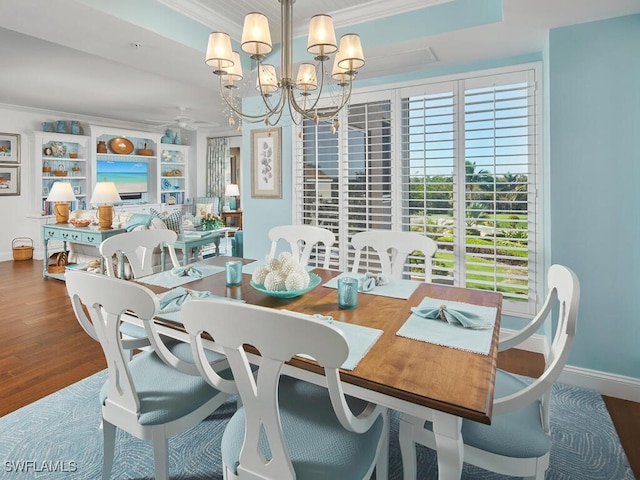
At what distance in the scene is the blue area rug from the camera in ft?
5.75

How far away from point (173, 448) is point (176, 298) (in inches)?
31.0

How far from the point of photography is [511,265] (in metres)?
2.91

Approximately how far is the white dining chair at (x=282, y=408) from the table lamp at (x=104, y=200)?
14.7 ft

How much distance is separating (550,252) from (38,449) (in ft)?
10.2

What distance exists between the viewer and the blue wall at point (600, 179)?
2.25 m

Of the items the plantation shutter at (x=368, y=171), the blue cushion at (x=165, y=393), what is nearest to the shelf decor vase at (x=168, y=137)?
the plantation shutter at (x=368, y=171)

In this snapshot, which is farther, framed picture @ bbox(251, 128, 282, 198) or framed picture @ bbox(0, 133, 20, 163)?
framed picture @ bbox(0, 133, 20, 163)

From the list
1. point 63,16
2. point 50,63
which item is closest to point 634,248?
point 63,16

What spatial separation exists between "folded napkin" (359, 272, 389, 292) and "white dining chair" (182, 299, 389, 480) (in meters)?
0.65

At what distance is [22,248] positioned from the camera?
673cm

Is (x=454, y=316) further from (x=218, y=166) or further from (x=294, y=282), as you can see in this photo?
(x=218, y=166)

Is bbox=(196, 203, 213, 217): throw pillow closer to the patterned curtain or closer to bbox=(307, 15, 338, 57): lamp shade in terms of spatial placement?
the patterned curtain

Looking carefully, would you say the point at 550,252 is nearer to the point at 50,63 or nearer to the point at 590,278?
the point at 590,278

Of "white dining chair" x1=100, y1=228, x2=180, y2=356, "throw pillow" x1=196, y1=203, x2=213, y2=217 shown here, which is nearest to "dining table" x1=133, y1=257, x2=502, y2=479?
"white dining chair" x1=100, y1=228, x2=180, y2=356
